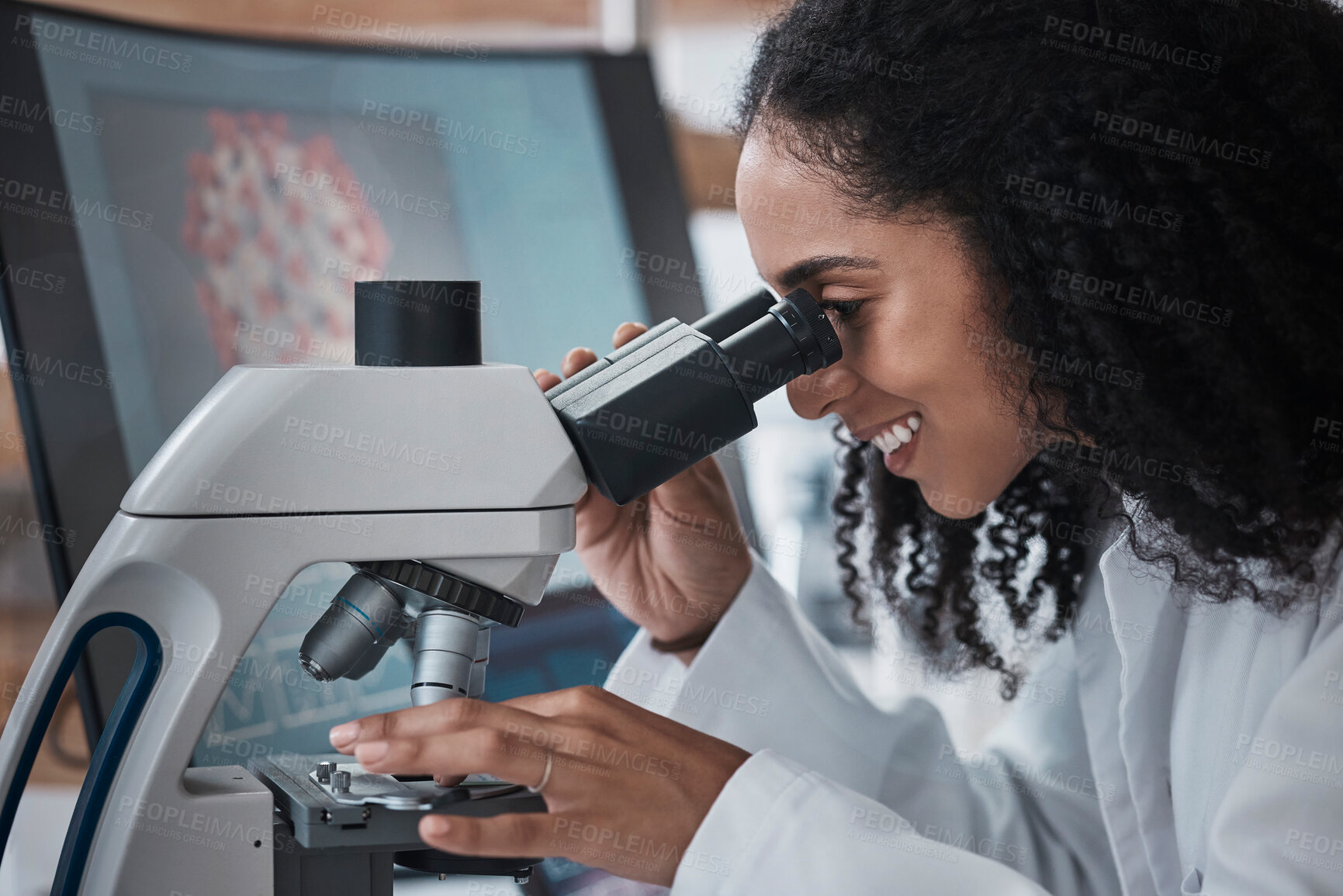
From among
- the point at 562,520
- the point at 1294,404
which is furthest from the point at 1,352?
the point at 1294,404

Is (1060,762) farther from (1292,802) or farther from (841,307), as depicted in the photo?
(841,307)

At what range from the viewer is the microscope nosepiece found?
0.58 metres

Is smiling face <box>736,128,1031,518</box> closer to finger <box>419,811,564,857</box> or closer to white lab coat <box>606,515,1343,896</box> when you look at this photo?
white lab coat <box>606,515,1343,896</box>

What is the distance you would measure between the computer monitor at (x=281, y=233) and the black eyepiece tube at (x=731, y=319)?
506mm

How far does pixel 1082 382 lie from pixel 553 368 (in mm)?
698

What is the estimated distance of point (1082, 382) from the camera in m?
0.76

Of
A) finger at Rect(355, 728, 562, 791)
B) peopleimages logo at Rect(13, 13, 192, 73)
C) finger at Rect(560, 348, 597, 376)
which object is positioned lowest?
finger at Rect(355, 728, 562, 791)

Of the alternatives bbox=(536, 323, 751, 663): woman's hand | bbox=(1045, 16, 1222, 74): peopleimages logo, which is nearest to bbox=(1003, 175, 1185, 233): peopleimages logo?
bbox=(1045, 16, 1222, 74): peopleimages logo

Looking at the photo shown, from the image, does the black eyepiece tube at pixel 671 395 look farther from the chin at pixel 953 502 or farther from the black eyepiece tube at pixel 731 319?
the chin at pixel 953 502

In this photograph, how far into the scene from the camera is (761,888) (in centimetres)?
60

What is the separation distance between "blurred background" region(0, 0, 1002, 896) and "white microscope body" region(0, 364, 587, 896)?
0.74ft

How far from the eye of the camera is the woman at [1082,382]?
0.61 m

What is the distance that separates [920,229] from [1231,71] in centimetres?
24

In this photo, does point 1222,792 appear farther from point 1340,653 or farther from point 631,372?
point 631,372
